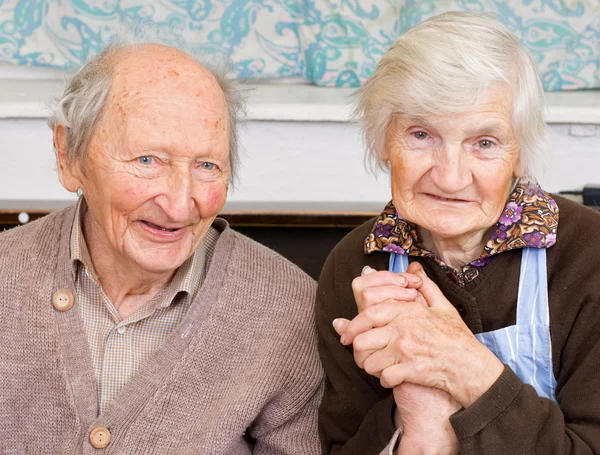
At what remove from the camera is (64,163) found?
185 cm

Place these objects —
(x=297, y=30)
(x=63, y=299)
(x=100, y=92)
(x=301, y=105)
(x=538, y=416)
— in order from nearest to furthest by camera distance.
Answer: (x=538, y=416)
(x=100, y=92)
(x=63, y=299)
(x=301, y=105)
(x=297, y=30)

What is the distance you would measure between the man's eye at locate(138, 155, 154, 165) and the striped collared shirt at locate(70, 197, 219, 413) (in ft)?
0.93

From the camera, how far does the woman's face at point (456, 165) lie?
61.6 inches

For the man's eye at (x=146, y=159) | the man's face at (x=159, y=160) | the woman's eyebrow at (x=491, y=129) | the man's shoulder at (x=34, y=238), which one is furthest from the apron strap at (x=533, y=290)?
the man's shoulder at (x=34, y=238)

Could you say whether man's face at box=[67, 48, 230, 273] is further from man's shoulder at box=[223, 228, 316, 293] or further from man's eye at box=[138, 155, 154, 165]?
man's shoulder at box=[223, 228, 316, 293]

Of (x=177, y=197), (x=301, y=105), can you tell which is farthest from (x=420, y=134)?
(x=301, y=105)

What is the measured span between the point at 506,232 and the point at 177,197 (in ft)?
2.04

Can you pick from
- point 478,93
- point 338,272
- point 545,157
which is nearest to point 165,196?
point 338,272

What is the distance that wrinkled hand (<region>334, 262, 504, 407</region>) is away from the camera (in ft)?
5.03

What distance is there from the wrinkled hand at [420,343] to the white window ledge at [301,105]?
4.79ft

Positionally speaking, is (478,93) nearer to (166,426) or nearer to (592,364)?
(592,364)

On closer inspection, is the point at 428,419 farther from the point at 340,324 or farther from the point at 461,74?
the point at 461,74

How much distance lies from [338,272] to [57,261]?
1.94ft

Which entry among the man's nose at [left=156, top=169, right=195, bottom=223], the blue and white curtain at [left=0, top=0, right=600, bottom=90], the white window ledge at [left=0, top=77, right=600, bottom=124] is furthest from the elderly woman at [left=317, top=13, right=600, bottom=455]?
the blue and white curtain at [left=0, top=0, right=600, bottom=90]
